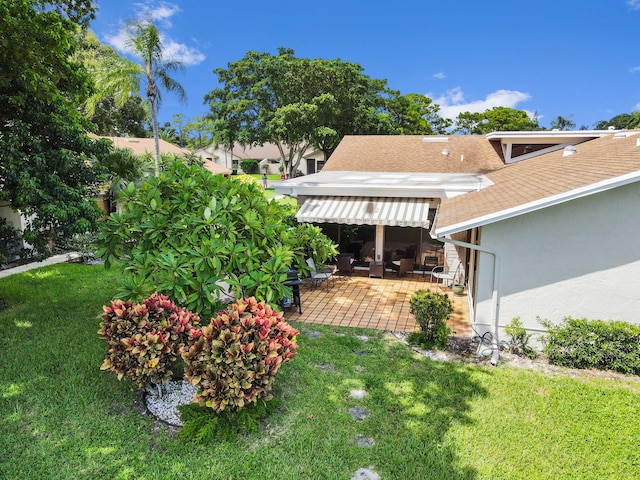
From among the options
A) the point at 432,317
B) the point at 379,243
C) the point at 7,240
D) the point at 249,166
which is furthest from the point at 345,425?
the point at 249,166

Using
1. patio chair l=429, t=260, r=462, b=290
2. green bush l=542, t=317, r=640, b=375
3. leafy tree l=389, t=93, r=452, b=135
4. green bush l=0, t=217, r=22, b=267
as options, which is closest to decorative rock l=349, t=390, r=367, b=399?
green bush l=542, t=317, r=640, b=375

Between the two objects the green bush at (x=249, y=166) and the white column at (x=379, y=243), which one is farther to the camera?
the green bush at (x=249, y=166)

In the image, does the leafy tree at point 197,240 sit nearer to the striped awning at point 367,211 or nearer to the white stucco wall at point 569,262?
the white stucco wall at point 569,262

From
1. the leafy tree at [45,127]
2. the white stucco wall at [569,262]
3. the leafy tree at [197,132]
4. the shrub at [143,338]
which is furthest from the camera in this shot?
the leafy tree at [197,132]

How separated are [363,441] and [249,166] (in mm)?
93549

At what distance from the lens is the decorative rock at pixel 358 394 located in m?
10.8

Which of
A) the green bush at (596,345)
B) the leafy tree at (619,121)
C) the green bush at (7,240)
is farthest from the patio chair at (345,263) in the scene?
the leafy tree at (619,121)

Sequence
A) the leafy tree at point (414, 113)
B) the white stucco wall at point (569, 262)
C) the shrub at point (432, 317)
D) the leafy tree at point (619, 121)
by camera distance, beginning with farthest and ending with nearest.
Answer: the leafy tree at point (619, 121) → the leafy tree at point (414, 113) → the shrub at point (432, 317) → the white stucco wall at point (569, 262)

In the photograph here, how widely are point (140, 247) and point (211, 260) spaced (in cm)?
246

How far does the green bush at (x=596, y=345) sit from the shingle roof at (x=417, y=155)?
1858cm

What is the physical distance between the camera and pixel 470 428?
9383 millimetres

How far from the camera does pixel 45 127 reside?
14.6m

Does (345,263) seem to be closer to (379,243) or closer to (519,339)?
(379,243)

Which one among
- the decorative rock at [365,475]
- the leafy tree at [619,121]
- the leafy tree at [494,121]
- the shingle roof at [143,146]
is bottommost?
the decorative rock at [365,475]
